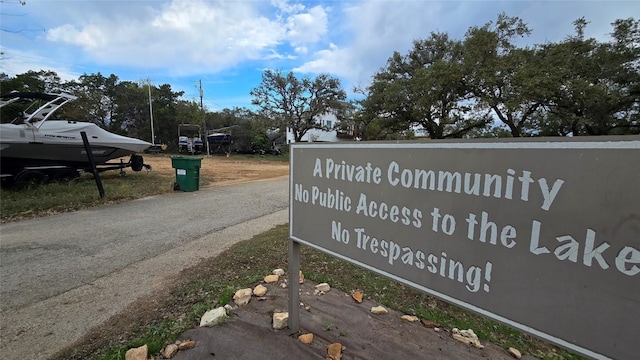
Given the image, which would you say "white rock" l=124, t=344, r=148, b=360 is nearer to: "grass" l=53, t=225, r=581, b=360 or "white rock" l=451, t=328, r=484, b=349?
"grass" l=53, t=225, r=581, b=360

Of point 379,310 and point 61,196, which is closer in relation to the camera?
point 379,310

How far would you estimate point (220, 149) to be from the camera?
3306 centimetres

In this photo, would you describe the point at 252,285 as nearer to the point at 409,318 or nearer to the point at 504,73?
the point at 409,318

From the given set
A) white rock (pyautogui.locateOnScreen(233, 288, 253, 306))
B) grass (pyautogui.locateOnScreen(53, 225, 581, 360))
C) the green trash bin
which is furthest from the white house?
white rock (pyautogui.locateOnScreen(233, 288, 253, 306))

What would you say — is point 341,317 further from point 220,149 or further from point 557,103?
point 220,149

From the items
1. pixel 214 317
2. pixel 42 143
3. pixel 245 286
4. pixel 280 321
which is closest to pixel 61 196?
pixel 42 143

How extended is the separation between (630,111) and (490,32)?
9.25 meters

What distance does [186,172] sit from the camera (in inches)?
374

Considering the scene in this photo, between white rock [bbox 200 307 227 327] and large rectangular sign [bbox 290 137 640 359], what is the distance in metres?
1.35

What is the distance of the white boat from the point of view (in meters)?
8.09

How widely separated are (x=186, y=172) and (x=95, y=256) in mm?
5434

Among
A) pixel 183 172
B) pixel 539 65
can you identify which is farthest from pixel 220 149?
pixel 539 65

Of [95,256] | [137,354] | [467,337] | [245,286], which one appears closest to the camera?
[137,354]

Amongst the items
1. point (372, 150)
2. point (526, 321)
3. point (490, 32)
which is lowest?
point (526, 321)
